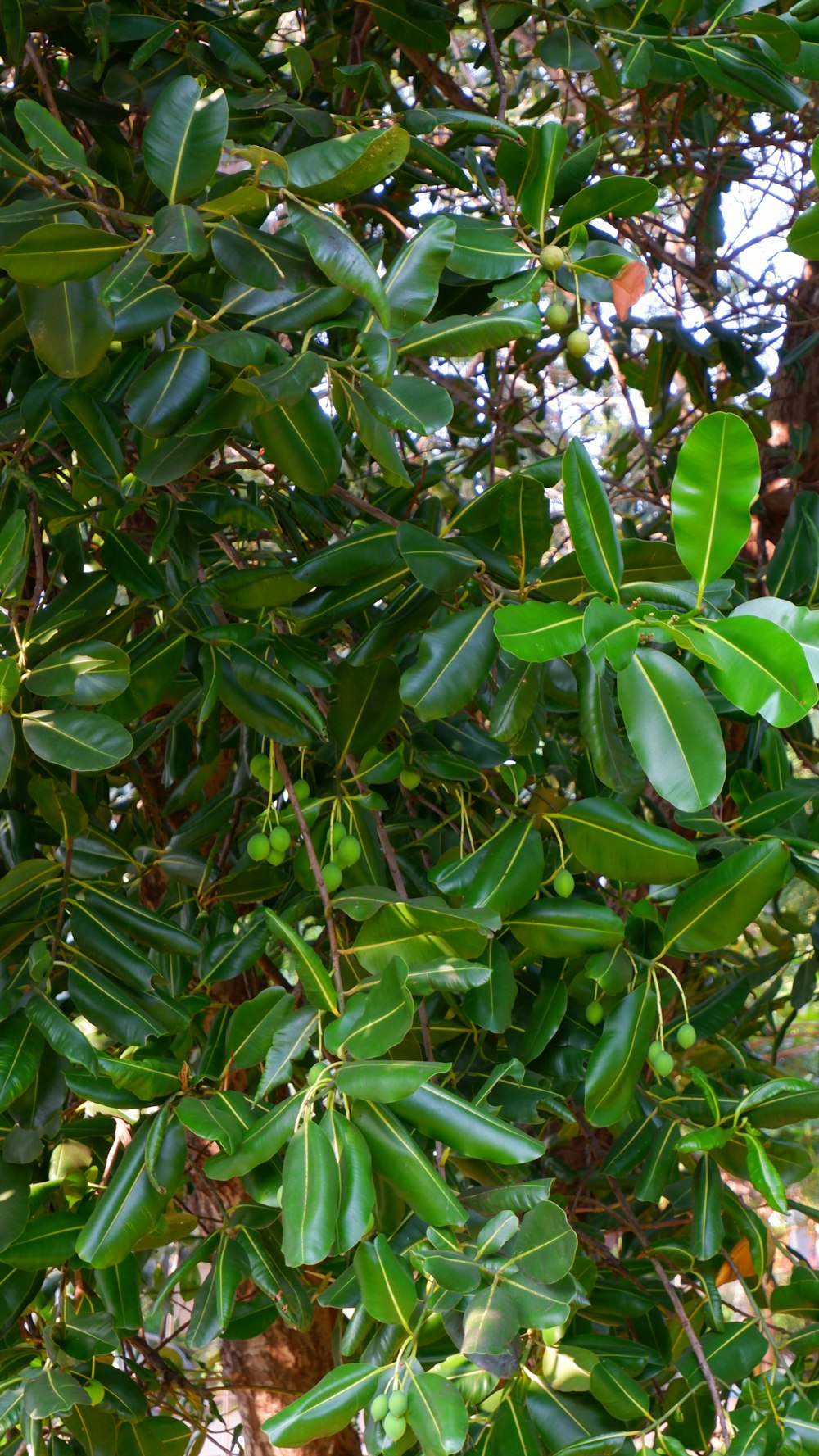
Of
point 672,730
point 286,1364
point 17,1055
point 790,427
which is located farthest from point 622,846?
point 790,427

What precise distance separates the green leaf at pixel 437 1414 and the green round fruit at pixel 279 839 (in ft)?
1.71

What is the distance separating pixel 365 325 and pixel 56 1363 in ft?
3.28

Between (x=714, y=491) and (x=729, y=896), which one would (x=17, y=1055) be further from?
(x=714, y=491)

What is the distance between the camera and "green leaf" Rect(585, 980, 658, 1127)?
109 cm

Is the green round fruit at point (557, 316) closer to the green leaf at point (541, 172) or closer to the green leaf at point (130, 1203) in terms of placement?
the green leaf at point (541, 172)

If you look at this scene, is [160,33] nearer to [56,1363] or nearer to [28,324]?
[28,324]

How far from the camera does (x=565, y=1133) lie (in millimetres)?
1885

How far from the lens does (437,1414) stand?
804 millimetres

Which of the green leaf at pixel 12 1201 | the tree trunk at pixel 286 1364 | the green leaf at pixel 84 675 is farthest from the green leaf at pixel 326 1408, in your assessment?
the tree trunk at pixel 286 1364

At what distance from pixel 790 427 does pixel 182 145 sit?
5.43 feet

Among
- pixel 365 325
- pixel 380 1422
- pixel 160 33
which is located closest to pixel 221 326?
pixel 365 325

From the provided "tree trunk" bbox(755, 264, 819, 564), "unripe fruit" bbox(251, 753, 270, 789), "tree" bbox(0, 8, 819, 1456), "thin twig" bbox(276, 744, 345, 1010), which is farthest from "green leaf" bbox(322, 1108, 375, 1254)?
"tree trunk" bbox(755, 264, 819, 564)

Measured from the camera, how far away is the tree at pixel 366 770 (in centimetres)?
85

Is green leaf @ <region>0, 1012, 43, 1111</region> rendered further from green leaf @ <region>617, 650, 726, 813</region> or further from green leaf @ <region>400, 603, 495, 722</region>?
green leaf @ <region>617, 650, 726, 813</region>
